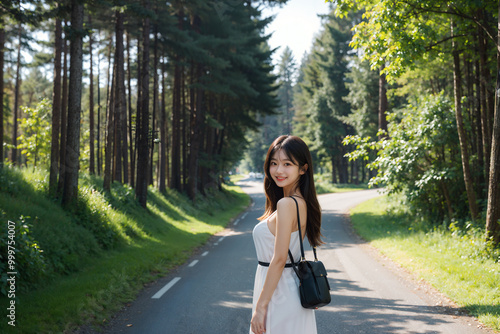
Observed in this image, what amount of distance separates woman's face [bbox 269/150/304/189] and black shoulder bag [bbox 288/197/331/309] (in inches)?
8.1

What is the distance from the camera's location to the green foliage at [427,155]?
1269 centimetres

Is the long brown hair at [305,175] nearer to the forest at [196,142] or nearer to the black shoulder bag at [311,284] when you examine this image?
the black shoulder bag at [311,284]

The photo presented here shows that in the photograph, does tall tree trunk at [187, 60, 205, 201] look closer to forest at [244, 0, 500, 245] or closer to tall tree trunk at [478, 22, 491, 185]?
forest at [244, 0, 500, 245]

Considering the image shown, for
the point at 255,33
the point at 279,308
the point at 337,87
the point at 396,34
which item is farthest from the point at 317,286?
the point at 337,87

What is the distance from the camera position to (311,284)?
2.65 m

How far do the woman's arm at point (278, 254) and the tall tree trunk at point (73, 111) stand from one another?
9400 mm

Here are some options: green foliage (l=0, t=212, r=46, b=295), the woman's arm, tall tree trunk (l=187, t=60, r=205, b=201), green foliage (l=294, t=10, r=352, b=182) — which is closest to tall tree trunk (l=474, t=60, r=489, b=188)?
the woman's arm

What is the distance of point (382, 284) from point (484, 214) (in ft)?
15.0

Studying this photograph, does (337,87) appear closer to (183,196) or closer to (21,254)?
(183,196)

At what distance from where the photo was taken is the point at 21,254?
6668 mm

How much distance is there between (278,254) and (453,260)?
8.33 m

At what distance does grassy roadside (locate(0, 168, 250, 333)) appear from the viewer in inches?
234

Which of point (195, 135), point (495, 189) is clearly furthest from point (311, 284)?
point (195, 135)

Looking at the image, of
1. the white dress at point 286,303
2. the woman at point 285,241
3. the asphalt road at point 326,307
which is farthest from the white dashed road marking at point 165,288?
the white dress at point 286,303
